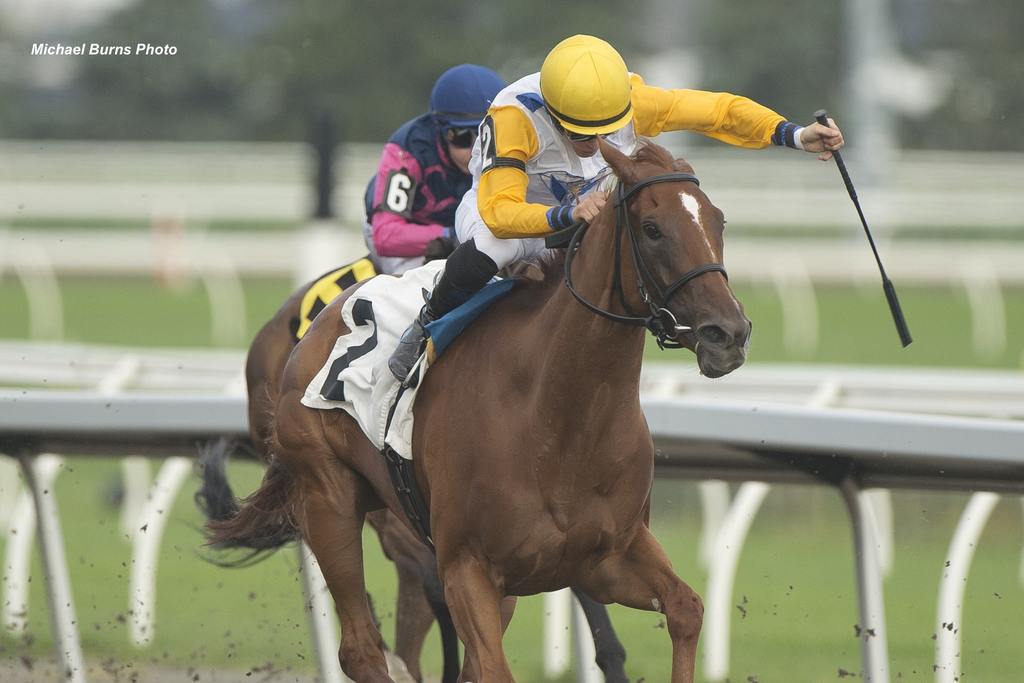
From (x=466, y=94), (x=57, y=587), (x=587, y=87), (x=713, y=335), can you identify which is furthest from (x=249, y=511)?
(x=713, y=335)

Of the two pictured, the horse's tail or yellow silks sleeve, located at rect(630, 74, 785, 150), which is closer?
yellow silks sleeve, located at rect(630, 74, 785, 150)

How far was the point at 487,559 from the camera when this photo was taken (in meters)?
3.83

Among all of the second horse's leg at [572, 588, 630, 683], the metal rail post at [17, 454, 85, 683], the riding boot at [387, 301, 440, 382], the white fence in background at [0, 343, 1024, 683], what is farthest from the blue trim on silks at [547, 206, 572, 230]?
the metal rail post at [17, 454, 85, 683]

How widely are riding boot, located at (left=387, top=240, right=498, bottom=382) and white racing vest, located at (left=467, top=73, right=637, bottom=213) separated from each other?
212mm

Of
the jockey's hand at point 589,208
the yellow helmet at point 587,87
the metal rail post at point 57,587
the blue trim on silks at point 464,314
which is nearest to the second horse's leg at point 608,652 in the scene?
the blue trim on silks at point 464,314

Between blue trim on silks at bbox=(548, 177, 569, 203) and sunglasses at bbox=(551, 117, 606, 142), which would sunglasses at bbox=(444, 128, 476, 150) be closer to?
blue trim on silks at bbox=(548, 177, 569, 203)

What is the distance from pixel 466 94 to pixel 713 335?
2143 millimetres

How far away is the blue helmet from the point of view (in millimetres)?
5172

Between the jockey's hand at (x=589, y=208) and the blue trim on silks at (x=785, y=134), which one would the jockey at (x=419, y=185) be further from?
the jockey's hand at (x=589, y=208)

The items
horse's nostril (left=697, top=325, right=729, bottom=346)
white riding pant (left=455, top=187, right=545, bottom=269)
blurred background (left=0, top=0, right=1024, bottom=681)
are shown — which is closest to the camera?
horse's nostril (left=697, top=325, right=729, bottom=346)

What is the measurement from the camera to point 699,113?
13.6ft

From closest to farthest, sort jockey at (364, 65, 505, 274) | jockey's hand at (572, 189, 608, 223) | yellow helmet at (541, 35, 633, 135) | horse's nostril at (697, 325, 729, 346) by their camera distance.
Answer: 1. horse's nostril at (697, 325, 729, 346)
2. jockey's hand at (572, 189, 608, 223)
3. yellow helmet at (541, 35, 633, 135)
4. jockey at (364, 65, 505, 274)

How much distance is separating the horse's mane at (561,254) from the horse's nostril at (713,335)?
450 mm

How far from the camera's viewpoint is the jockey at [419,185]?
209 inches
